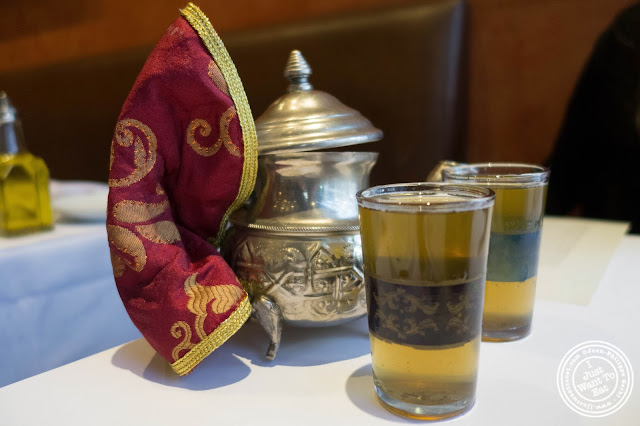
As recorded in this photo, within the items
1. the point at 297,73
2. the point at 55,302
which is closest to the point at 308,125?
the point at 297,73

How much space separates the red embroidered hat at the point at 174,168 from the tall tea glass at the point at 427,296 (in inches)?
4.8

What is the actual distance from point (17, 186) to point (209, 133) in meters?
0.54

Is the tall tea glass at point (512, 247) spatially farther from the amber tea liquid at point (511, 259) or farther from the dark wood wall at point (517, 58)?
the dark wood wall at point (517, 58)

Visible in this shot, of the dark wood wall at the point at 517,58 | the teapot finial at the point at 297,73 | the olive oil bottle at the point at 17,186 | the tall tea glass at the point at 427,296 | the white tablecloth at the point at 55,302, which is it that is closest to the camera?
the tall tea glass at the point at 427,296

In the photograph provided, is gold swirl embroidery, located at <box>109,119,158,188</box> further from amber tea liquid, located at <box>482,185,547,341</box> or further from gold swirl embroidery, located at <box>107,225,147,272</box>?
amber tea liquid, located at <box>482,185,547,341</box>

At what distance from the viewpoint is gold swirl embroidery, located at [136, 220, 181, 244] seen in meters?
0.39

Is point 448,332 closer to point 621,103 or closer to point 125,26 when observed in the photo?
point 621,103

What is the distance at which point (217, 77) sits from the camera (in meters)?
0.39

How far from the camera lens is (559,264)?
2.02 feet

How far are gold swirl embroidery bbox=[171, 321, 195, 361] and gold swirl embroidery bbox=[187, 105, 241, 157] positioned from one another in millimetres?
130

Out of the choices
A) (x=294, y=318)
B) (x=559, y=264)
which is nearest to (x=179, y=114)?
(x=294, y=318)
